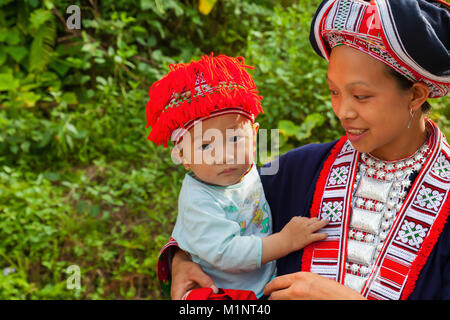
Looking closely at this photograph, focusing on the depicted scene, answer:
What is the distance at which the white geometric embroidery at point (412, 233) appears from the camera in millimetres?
1509

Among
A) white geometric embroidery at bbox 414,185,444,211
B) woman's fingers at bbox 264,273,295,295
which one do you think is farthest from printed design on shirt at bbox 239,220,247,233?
white geometric embroidery at bbox 414,185,444,211

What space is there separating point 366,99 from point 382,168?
307 mm

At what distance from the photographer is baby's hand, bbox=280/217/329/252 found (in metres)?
1.69

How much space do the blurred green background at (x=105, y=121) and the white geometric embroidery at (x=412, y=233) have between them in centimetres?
201

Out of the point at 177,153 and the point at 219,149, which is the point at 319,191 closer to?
the point at 219,149

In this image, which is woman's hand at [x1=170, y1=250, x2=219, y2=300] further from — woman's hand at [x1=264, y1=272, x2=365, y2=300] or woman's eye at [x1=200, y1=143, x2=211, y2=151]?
woman's eye at [x1=200, y1=143, x2=211, y2=151]

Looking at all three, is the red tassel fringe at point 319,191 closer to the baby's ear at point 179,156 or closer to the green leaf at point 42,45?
the baby's ear at point 179,156

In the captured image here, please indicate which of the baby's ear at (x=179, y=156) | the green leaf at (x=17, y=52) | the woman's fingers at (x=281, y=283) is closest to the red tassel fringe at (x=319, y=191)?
the woman's fingers at (x=281, y=283)

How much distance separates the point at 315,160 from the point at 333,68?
454 mm

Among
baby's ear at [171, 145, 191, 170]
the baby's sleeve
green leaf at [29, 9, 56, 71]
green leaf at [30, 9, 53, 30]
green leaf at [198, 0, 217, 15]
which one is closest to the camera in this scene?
the baby's sleeve

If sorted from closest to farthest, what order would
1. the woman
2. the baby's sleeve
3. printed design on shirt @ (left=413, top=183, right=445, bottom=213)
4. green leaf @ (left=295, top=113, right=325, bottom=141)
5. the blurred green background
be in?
the woman, printed design on shirt @ (left=413, top=183, right=445, bottom=213), the baby's sleeve, the blurred green background, green leaf @ (left=295, top=113, right=325, bottom=141)

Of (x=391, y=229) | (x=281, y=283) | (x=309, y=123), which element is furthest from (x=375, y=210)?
(x=309, y=123)

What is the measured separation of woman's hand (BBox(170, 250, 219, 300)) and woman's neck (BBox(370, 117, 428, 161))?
2.56ft
